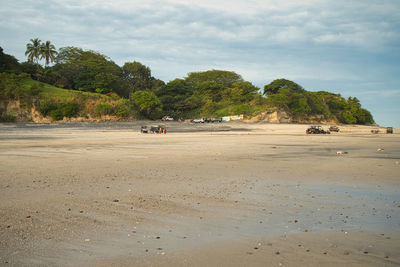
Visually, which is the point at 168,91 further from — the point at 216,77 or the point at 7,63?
the point at 7,63

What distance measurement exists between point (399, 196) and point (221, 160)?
646cm

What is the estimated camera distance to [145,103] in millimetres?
62875

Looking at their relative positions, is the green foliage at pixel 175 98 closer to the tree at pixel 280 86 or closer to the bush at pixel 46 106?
the tree at pixel 280 86

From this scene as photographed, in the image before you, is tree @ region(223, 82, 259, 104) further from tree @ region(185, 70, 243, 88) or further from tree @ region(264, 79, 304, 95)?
tree @ region(185, 70, 243, 88)

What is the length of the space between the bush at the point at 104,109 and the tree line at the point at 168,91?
5646 millimetres

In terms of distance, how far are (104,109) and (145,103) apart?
926 cm

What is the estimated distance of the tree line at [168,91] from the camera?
6619cm

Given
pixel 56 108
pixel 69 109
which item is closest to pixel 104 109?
pixel 69 109

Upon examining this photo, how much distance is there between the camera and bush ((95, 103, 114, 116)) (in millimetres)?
56022

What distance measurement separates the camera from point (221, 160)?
12.1 metres

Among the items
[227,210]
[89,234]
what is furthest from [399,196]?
[89,234]

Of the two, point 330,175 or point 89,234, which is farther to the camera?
point 330,175

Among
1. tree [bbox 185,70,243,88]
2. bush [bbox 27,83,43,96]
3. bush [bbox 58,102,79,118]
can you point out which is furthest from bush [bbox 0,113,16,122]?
tree [bbox 185,70,243,88]

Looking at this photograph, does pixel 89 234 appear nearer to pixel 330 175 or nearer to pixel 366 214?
pixel 366 214
